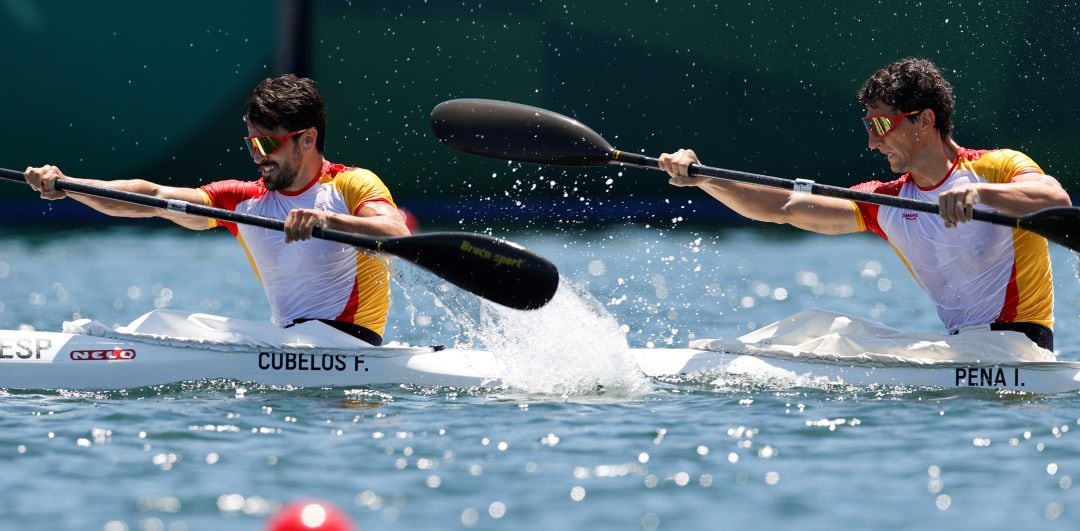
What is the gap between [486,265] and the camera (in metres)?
7.12

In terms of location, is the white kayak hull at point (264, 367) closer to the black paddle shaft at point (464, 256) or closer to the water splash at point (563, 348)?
the water splash at point (563, 348)

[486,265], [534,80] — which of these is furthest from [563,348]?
[534,80]

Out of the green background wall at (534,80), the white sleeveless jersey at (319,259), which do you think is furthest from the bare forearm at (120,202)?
the green background wall at (534,80)

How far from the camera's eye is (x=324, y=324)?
7234 mm

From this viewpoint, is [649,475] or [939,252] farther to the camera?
[939,252]

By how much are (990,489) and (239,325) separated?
3.58 meters

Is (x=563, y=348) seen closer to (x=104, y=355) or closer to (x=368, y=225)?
(x=368, y=225)

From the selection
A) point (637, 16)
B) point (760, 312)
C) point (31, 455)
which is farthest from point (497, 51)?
point (31, 455)

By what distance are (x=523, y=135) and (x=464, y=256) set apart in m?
1.22

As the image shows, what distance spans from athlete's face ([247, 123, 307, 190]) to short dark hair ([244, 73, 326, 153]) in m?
0.04

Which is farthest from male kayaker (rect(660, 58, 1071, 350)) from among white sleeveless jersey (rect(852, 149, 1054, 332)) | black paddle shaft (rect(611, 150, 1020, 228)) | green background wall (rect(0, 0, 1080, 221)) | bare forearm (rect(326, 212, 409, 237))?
green background wall (rect(0, 0, 1080, 221))

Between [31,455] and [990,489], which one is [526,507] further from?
[31,455]

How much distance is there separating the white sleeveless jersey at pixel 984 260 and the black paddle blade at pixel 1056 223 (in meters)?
0.23

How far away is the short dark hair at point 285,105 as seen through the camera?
23.2 feet
